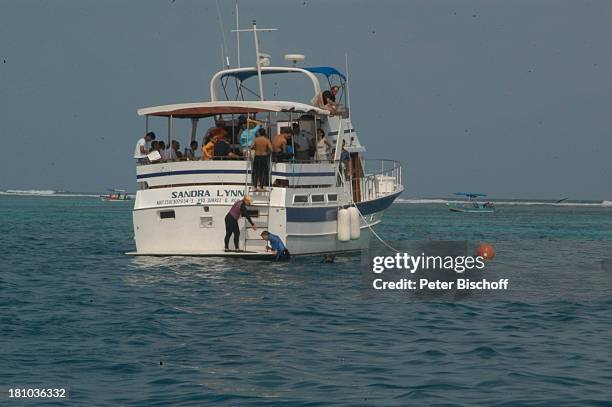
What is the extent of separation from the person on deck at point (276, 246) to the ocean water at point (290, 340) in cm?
25

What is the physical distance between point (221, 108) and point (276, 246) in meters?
3.98

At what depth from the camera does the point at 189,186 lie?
24.5 m

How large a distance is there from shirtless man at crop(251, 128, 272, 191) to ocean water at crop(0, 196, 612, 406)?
6.71 ft

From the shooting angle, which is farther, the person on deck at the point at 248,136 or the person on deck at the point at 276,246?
the person on deck at the point at 248,136

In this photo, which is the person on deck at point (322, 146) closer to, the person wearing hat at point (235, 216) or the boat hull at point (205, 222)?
the boat hull at point (205, 222)

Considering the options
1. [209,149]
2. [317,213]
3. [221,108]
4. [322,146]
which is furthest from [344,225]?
[221,108]

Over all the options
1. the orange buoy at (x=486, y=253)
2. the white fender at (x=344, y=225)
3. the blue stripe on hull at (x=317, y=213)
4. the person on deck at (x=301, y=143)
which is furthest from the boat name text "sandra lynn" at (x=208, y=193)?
the orange buoy at (x=486, y=253)

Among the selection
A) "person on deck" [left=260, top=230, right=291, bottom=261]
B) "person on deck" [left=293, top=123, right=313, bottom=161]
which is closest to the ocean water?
"person on deck" [left=260, top=230, right=291, bottom=261]

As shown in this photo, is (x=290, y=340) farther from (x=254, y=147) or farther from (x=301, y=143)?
(x=301, y=143)

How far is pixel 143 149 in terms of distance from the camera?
26031 millimetres

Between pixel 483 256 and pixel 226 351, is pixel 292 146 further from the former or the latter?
pixel 226 351

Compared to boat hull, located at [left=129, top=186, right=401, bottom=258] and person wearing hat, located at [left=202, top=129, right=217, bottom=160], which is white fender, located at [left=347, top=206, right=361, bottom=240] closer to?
boat hull, located at [left=129, top=186, right=401, bottom=258]

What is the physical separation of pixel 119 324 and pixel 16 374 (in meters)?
3.78

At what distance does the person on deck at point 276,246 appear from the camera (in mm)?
24078
